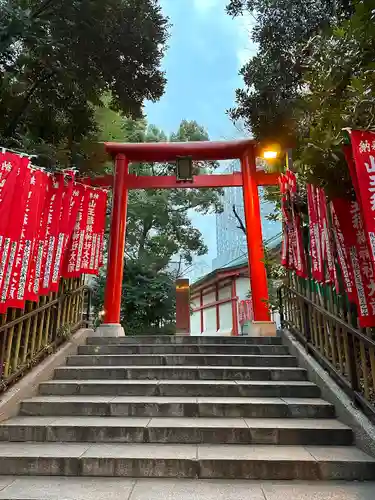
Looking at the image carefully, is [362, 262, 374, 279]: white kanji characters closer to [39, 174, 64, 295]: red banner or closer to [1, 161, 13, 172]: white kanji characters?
[1, 161, 13, 172]: white kanji characters

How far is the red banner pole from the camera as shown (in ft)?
27.7

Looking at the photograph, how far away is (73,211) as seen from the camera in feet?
18.9

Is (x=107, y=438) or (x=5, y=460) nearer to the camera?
(x=5, y=460)

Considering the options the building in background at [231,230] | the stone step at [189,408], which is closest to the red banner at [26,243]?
the stone step at [189,408]

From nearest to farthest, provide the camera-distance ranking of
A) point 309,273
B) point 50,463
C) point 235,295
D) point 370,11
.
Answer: point 370,11
point 50,463
point 309,273
point 235,295

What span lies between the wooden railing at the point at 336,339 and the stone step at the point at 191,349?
58 centimetres

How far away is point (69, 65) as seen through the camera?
5.38m

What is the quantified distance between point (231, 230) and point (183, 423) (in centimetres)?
1860

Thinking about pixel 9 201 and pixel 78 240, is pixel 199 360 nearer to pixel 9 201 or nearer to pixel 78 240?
pixel 78 240

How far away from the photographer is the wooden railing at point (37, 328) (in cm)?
433

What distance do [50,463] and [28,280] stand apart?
2113 mm

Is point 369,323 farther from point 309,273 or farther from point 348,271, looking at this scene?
→ point 309,273

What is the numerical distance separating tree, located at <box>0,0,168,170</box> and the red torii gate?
8.72ft

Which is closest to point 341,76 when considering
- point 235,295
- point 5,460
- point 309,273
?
point 309,273
